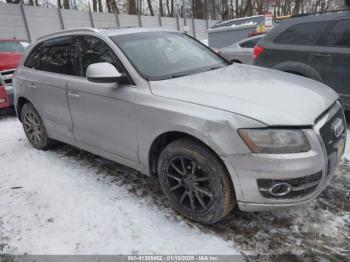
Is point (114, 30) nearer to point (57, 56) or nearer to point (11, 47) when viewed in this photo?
point (57, 56)

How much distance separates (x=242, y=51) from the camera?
8164 millimetres

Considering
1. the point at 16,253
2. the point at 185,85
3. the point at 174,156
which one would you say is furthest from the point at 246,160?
the point at 16,253

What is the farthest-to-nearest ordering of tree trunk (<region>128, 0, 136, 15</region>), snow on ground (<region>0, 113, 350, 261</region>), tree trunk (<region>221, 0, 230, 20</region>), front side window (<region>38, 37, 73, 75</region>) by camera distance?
tree trunk (<region>221, 0, 230, 20</region>) < tree trunk (<region>128, 0, 136, 15</region>) < front side window (<region>38, 37, 73, 75</region>) < snow on ground (<region>0, 113, 350, 261</region>)

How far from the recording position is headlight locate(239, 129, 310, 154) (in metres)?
2.33

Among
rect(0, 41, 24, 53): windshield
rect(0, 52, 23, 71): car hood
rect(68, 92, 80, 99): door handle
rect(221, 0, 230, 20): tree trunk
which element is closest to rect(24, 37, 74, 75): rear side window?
rect(68, 92, 80, 99): door handle

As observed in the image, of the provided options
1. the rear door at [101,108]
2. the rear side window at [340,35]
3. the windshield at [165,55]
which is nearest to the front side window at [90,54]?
the rear door at [101,108]

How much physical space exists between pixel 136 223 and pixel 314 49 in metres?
3.95

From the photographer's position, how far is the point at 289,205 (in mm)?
2465

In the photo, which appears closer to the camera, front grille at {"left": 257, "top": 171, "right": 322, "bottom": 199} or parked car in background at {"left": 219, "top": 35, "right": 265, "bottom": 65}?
front grille at {"left": 257, "top": 171, "right": 322, "bottom": 199}

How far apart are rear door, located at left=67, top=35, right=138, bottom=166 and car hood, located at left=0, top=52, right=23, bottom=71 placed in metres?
4.00

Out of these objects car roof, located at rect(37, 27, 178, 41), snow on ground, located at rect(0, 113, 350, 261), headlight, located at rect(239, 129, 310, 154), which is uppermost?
car roof, located at rect(37, 27, 178, 41)

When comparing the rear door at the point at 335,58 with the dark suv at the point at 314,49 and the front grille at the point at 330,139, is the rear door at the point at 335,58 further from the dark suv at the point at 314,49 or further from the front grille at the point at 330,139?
the front grille at the point at 330,139

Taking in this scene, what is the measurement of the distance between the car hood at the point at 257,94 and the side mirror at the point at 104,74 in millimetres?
355

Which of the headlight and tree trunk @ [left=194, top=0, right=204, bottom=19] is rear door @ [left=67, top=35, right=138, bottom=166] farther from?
tree trunk @ [left=194, top=0, right=204, bottom=19]
